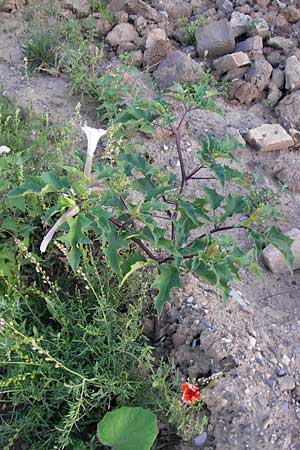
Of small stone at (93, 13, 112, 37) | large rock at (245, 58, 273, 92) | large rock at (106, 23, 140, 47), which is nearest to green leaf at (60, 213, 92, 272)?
large rock at (245, 58, 273, 92)

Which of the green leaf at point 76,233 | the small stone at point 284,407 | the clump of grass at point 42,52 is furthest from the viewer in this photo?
the clump of grass at point 42,52

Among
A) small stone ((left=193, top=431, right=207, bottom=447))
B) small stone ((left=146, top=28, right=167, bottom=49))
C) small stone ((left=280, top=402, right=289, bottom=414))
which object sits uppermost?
small stone ((left=146, top=28, right=167, bottom=49))

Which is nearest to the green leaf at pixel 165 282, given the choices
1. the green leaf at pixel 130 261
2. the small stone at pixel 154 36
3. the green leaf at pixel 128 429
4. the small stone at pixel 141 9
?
the green leaf at pixel 130 261

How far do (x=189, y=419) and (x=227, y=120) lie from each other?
1.97m

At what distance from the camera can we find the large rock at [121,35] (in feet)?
13.1

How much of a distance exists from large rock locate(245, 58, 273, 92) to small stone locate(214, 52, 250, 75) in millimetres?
65

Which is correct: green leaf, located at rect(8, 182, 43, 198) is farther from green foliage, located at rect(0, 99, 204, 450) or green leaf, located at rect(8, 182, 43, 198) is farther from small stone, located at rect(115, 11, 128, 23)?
small stone, located at rect(115, 11, 128, 23)

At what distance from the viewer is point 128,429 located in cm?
195

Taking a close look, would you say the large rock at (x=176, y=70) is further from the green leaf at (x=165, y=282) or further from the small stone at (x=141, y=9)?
the green leaf at (x=165, y=282)

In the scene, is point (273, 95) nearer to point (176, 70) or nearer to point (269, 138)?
point (269, 138)

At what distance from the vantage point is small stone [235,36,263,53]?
12.8 feet

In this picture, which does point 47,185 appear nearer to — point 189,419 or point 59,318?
point 59,318

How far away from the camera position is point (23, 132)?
311 cm

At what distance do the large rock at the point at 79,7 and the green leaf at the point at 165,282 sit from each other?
108 inches
